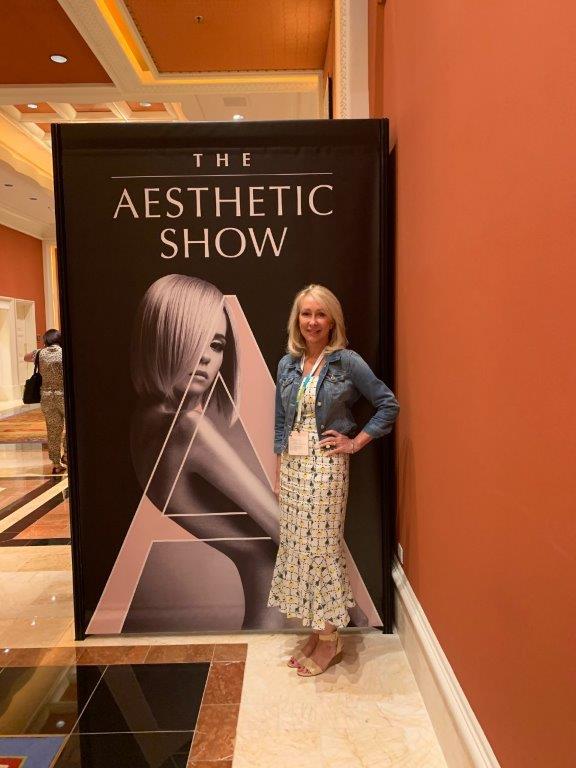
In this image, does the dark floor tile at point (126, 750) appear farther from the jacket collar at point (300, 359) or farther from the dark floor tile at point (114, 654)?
the jacket collar at point (300, 359)

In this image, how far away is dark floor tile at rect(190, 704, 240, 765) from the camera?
1961mm

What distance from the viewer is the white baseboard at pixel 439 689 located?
1.63 meters

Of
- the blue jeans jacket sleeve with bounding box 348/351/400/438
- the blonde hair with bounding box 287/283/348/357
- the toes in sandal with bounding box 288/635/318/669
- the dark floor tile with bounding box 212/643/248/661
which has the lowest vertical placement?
the dark floor tile with bounding box 212/643/248/661

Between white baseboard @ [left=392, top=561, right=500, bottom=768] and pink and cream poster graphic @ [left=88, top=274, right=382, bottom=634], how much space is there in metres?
0.25

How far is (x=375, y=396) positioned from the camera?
7.62 feet

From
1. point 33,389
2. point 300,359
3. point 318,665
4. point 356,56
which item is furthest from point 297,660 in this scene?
point 33,389

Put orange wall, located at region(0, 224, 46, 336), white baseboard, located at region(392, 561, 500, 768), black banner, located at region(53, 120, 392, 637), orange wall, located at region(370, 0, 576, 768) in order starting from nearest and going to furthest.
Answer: orange wall, located at region(370, 0, 576, 768)
white baseboard, located at region(392, 561, 500, 768)
black banner, located at region(53, 120, 392, 637)
orange wall, located at region(0, 224, 46, 336)

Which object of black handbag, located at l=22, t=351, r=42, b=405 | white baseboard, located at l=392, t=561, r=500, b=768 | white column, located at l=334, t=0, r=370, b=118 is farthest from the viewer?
black handbag, located at l=22, t=351, r=42, b=405

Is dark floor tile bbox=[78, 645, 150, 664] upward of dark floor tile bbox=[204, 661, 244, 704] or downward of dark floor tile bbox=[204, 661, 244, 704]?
downward

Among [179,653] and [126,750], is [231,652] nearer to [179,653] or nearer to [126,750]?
[179,653]

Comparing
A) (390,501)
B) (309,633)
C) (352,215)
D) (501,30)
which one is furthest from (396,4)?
(309,633)

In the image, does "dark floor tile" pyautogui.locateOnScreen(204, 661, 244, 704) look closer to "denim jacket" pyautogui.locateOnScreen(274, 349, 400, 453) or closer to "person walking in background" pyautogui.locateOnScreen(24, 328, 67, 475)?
"denim jacket" pyautogui.locateOnScreen(274, 349, 400, 453)

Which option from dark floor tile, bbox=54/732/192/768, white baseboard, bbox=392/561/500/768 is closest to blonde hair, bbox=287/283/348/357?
white baseboard, bbox=392/561/500/768

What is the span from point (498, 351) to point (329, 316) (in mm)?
989
